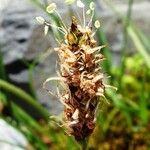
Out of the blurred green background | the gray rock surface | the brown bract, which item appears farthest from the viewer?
Answer: the gray rock surface

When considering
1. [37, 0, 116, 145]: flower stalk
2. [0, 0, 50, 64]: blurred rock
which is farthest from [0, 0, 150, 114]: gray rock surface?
[37, 0, 116, 145]: flower stalk

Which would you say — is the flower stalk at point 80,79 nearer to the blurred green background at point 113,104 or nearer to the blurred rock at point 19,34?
the blurred green background at point 113,104

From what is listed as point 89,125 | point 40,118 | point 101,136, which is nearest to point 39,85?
point 40,118

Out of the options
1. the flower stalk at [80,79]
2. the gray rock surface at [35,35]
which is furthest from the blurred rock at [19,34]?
the flower stalk at [80,79]

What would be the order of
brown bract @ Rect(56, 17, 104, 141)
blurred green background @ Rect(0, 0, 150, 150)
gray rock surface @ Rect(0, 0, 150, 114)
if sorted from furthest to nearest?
gray rock surface @ Rect(0, 0, 150, 114) < blurred green background @ Rect(0, 0, 150, 150) < brown bract @ Rect(56, 17, 104, 141)

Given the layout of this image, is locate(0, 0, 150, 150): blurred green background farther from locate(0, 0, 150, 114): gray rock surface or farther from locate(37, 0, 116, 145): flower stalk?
locate(37, 0, 116, 145): flower stalk

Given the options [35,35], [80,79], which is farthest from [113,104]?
[80,79]

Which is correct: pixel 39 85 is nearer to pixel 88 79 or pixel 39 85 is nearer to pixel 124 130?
pixel 124 130

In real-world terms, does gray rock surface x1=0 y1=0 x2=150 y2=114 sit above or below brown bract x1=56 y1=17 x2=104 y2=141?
below

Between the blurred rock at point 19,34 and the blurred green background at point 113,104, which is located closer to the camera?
the blurred green background at point 113,104

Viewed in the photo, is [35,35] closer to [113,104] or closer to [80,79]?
[113,104]

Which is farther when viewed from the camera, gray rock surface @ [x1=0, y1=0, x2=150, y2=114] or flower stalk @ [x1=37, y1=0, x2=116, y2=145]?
gray rock surface @ [x1=0, y1=0, x2=150, y2=114]
